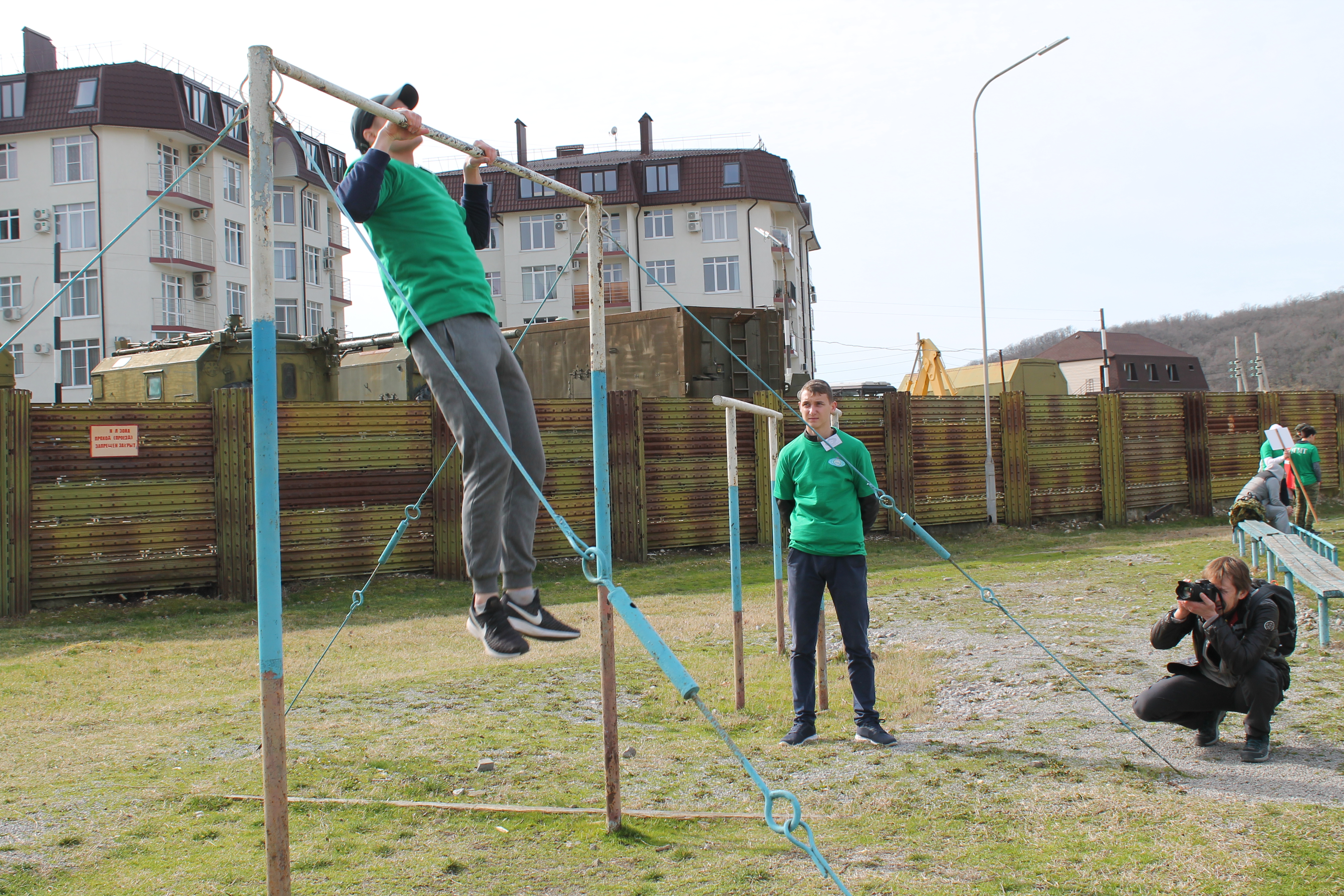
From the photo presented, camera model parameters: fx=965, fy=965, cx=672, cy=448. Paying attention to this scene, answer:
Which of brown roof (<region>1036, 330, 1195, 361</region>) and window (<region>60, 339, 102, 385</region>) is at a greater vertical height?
brown roof (<region>1036, 330, 1195, 361</region>)

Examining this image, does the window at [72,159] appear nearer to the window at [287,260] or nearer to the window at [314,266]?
the window at [287,260]

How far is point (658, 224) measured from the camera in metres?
45.9

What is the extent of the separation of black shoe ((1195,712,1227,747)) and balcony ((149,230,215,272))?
99.1 feet

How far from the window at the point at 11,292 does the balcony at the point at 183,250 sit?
14.6ft

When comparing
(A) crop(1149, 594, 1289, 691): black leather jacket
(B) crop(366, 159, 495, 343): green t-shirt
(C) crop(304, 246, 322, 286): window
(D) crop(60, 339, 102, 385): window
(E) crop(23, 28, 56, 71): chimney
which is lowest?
(A) crop(1149, 594, 1289, 691): black leather jacket

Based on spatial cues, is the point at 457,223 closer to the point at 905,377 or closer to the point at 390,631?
the point at 390,631

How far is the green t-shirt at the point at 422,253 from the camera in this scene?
9.93 feet

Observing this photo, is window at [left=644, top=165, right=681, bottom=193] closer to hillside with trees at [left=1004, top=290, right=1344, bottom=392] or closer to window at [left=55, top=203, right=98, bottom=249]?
window at [left=55, top=203, right=98, bottom=249]

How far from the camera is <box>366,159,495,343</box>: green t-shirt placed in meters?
3.03

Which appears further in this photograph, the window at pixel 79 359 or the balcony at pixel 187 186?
the balcony at pixel 187 186

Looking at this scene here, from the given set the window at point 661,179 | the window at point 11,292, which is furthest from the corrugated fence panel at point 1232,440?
the window at point 11,292

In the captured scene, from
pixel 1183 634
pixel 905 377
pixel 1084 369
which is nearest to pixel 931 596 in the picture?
pixel 1183 634

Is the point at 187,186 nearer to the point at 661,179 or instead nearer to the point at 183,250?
the point at 183,250

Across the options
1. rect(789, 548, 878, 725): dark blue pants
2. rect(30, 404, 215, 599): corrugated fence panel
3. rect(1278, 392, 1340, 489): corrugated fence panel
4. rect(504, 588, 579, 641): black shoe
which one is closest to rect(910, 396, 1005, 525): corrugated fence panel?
rect(1278, 392, 1340, 489): corrugated fence panel
